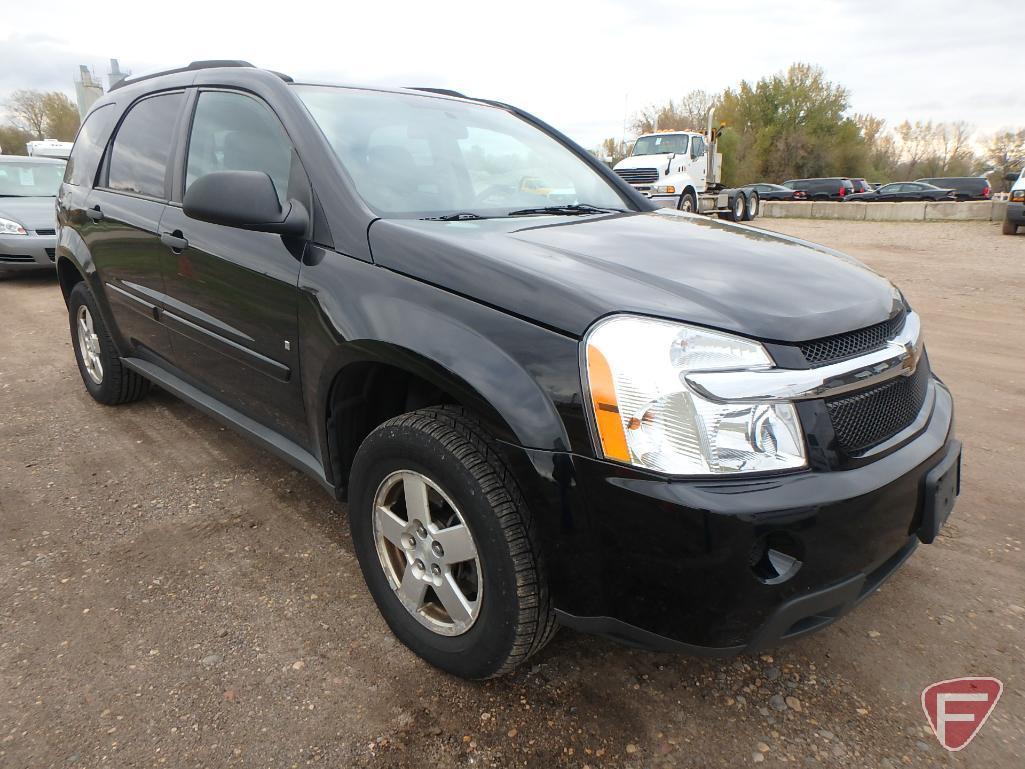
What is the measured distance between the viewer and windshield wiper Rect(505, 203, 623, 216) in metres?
2.63

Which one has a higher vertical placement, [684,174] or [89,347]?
[684,174]

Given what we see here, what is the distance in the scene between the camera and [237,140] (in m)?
2.79

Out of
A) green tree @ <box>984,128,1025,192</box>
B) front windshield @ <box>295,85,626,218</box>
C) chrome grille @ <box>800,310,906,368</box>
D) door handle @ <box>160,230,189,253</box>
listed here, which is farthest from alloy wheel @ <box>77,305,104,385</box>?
green tree @ <box>984,128,1025,192</box>

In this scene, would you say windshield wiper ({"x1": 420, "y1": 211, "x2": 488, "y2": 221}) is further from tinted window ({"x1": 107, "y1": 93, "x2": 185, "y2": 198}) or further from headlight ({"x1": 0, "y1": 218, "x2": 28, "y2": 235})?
headlight ({"x1": 0, "y1": 218, "x2": 28, "y2": 235})

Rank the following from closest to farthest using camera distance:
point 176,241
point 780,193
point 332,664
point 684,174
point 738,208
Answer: point 332,664
point 176,241
point 684,174
point 738,208
point 780,193

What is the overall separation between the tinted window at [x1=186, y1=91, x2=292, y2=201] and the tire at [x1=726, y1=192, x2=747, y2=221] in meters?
20.9

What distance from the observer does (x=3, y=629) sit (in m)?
2.30

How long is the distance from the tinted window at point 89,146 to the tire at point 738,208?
→ 20314mm

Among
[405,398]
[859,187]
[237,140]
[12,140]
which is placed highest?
[12,140]

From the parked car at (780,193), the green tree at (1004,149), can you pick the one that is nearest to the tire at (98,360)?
the parked car at (780,193)

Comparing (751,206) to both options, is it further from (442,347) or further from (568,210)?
(442,347)

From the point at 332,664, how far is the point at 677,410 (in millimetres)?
1350

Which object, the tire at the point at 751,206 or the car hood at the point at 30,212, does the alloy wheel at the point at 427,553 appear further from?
the tire at the point at 751,206

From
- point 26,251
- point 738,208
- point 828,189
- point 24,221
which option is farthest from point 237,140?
point 828,189
